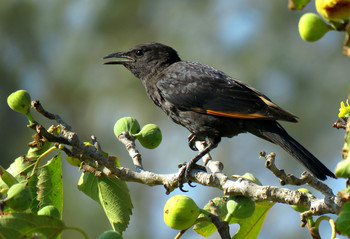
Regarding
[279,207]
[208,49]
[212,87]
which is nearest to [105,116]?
[208,49]

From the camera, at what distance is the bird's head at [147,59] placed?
5266mm

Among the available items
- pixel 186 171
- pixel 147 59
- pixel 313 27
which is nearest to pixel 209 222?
pixel 186 171

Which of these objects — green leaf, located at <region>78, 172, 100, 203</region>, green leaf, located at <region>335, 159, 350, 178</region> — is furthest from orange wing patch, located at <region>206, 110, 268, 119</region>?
green leaf, located at <region>335, 159, 350, 178</region>

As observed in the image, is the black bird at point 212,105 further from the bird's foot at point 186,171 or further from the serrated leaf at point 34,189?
the serrated leaf at point 34,189

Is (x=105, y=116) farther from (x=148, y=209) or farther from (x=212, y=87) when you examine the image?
(x=212, y=87)

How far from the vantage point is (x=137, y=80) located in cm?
1672

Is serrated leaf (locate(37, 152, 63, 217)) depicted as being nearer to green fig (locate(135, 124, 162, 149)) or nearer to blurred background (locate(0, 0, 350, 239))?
green fig (locate(135, 124, 162, 149))

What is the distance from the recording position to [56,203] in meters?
2.72

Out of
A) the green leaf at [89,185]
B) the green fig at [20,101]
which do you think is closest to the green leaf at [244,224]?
the green leaf at [89,185]

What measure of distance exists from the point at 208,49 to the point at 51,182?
14754mm

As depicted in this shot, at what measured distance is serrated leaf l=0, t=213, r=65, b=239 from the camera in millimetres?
2000

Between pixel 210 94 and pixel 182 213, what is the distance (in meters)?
2.36

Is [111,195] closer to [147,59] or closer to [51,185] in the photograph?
[51,185]

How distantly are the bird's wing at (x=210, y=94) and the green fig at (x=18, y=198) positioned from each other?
2.25m
